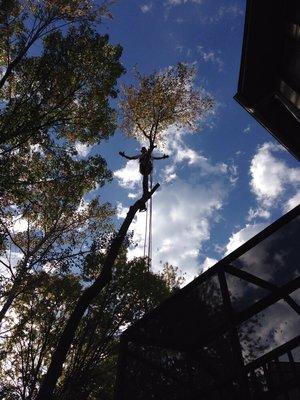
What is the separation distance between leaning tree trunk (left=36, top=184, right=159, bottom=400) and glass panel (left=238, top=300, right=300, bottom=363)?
17.3 feet

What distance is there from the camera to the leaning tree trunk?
752 cm

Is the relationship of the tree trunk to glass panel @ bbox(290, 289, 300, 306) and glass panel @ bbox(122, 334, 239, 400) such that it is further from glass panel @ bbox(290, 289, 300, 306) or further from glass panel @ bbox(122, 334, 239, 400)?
glass panel @ bbox(290, 289, 300, 306)

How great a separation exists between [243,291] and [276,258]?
0.61 m

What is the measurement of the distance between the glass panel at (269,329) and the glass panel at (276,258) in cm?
51

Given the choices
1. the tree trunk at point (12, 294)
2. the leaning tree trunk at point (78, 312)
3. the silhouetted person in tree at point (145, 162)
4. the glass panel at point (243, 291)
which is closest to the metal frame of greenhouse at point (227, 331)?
the glass panel at point (243, 291)

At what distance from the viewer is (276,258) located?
11.3ft

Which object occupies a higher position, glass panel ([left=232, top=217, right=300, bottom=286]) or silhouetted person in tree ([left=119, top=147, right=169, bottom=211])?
silhouetted person in tree ([left=119, top=147, right=169, bottom=211])

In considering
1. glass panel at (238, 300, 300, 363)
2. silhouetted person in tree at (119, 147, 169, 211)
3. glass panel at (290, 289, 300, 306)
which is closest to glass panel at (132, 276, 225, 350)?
glass panel at (238, 300, 300, 363)

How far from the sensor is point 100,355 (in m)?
13.1

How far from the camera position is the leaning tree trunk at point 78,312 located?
7522 millimetres

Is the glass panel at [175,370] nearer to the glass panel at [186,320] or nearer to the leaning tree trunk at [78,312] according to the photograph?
the glass panel at [186,320]

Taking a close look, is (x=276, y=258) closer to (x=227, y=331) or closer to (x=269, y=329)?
(x=269, y=329)

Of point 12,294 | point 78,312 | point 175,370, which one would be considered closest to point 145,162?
point 78,312

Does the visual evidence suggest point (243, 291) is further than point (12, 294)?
No
